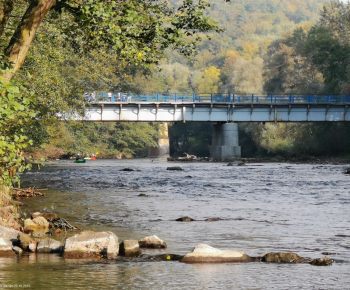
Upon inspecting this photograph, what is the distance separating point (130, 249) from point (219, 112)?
71001 millimetres

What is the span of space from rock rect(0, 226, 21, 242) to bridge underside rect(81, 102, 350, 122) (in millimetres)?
61164

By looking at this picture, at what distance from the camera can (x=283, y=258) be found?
13.6 meters

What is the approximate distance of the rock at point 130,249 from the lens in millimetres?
14070

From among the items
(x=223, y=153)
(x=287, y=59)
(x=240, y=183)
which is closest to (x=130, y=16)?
(x=240, y=183)

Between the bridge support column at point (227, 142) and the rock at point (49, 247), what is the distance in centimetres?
7264

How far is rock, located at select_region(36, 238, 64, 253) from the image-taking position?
14.3 metres

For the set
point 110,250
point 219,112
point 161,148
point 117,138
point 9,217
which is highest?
point 219,112

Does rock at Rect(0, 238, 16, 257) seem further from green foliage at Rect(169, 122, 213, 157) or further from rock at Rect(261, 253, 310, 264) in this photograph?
green foliage at Rect(169, 122, 213, 157)

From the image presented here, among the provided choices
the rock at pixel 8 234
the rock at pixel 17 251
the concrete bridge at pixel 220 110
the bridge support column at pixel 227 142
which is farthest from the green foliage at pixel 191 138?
the rock at pixel 17 251

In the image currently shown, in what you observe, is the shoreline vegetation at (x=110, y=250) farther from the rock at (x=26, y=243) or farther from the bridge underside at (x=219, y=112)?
the bridge underside at (x=219, y=112)

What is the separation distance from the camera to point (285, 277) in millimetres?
11961

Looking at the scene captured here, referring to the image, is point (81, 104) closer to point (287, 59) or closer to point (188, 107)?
point (188, 107)

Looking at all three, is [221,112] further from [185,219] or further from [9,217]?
[9,217]

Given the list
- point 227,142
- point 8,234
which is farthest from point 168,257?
point 227,142
